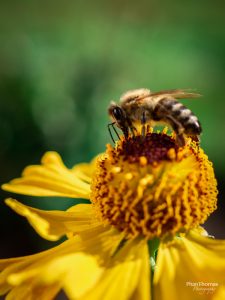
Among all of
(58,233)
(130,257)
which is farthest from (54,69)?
(130,257)

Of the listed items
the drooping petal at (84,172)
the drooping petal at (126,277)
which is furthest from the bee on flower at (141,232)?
the drooping petal at (84,172)

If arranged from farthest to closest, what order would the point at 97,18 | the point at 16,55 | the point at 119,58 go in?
the point at 97,18 → the point at 119,58 → the point at 16,55

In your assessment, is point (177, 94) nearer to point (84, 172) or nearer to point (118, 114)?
point (118, 114)

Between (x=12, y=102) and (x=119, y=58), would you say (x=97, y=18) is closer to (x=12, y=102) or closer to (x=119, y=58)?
(x=119, y=58)

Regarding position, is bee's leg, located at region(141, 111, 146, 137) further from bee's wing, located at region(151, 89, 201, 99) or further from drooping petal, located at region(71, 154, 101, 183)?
drooping petal, located at region(71, 154, 101, 183)

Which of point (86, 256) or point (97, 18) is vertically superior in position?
point (97, 18)

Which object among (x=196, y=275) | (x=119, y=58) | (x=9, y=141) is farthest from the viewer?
(x=119, y=58)

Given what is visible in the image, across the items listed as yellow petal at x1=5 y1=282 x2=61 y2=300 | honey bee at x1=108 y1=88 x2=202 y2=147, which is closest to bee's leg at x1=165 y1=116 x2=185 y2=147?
honey bee at x1=108 y1=88 x2=202 y2=147
